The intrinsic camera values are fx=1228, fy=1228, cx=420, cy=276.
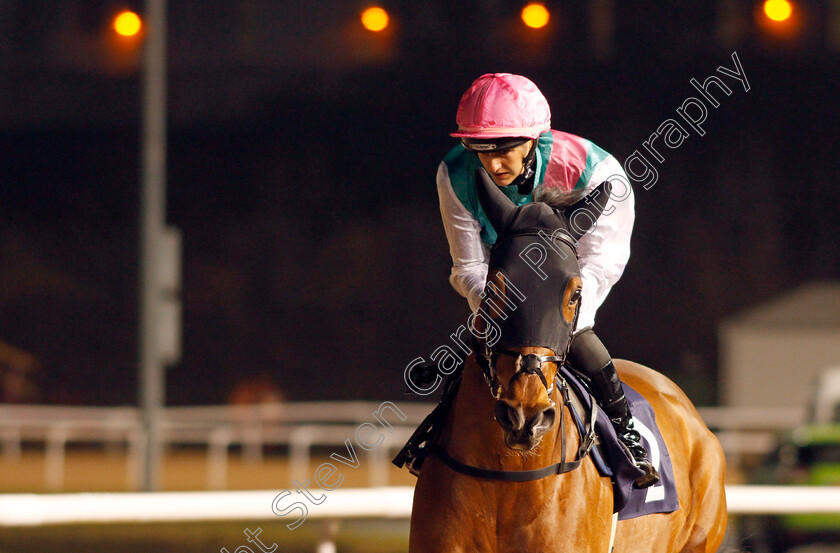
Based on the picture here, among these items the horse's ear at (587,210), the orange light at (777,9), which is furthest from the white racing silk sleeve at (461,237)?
the orange light at (777,9)

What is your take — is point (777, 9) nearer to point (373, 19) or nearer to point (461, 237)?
point (373, 19)

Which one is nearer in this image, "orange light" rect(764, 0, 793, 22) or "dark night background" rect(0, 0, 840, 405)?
"orange light" rect(764, 0, 793, 22)

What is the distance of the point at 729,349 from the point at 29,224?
15348 millimetres

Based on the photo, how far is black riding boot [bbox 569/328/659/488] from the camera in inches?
132

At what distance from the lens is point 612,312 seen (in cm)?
2216

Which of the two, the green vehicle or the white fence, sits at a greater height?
the white fence

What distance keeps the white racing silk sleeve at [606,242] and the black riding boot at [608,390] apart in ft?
0.21

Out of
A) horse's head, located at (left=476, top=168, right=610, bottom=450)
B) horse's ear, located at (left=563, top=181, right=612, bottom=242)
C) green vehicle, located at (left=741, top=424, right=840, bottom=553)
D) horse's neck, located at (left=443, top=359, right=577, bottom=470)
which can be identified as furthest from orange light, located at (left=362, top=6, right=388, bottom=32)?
horse's neck, located at (left=443, top=359, right=577, bottom=470)

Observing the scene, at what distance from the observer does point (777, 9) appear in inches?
326

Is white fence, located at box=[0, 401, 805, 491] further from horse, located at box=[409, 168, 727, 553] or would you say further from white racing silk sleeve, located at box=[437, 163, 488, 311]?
horse, located at box=[409, 168, 727, 553]

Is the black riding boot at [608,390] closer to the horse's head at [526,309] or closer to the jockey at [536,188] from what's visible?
the jockey at [536,188]

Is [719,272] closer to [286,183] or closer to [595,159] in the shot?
[286,183]

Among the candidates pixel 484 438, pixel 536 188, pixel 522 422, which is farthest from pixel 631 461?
pixel 536 188

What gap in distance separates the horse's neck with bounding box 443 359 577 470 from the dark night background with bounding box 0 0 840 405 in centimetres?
1647
